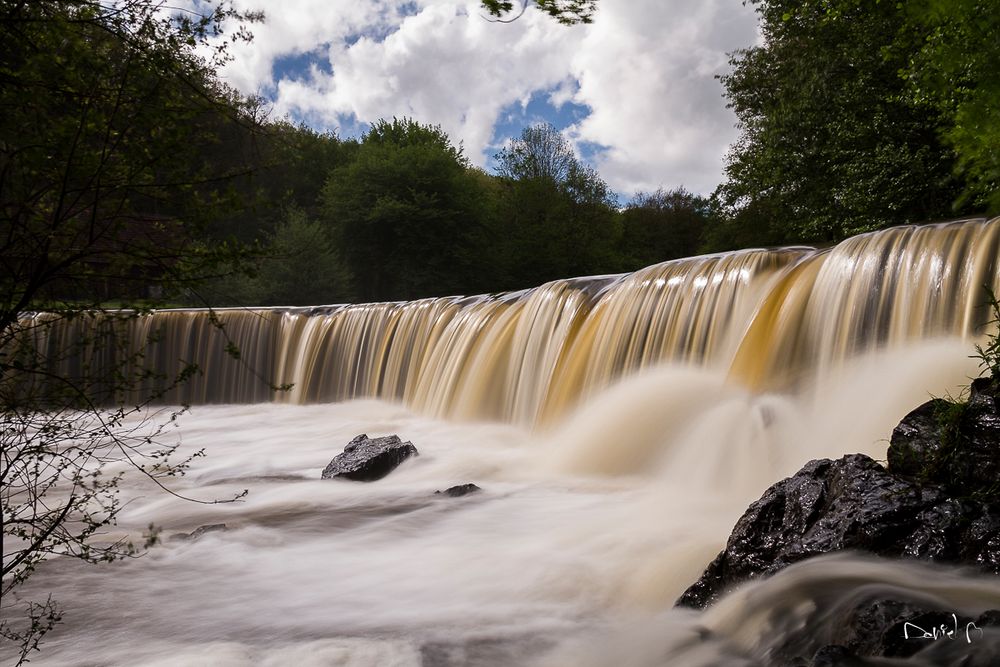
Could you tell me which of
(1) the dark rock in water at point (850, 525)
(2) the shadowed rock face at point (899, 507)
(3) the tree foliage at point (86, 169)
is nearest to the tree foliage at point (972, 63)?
(2) the shadowed rock face at point (899, 507)

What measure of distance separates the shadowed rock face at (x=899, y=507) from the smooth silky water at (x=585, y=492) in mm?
132

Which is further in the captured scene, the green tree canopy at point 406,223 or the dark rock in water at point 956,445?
the green tree canopy at point 406,223

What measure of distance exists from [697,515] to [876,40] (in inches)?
634

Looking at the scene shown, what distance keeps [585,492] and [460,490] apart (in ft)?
4.06

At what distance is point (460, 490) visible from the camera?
676 centimetres

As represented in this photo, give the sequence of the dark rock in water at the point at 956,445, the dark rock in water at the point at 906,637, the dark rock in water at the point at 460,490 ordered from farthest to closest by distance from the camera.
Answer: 1. the dark rock in water at the point at 460,490
2. the dark rock in water at the point at 956,445
3. the dark rock in water at the point at 906,637

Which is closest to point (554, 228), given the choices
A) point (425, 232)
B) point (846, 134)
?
point (425, 232)

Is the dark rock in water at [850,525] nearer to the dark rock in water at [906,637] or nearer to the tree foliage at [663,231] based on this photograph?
the dark rock in water at [906,637]

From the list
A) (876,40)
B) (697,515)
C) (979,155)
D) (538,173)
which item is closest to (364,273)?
(538,173)

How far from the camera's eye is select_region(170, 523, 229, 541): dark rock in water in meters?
5.48

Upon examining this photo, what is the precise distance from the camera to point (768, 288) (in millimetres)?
7684

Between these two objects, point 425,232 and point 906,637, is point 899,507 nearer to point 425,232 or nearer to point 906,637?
point 906,637

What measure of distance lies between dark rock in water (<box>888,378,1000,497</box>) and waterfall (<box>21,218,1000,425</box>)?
7.95ft

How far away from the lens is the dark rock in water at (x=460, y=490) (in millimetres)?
6703
